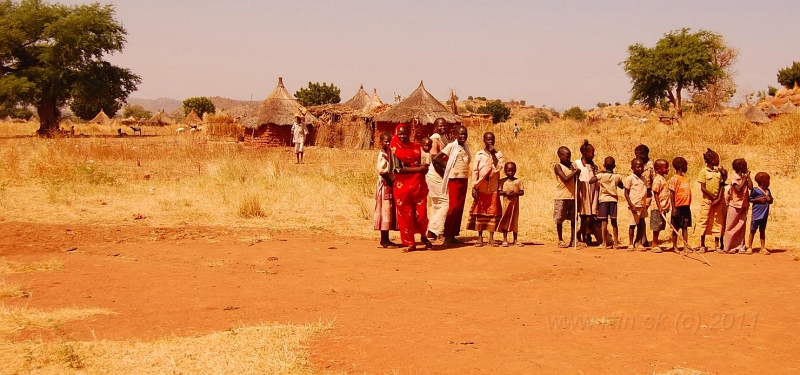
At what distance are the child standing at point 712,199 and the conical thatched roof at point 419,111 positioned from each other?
565 inches

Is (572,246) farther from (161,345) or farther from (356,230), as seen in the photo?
(161,345)

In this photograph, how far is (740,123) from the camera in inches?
722

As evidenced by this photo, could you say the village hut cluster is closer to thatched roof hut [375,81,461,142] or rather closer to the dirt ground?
thatched roof hut [375,81,461,142]

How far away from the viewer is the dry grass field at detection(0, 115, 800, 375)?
14.2 ft

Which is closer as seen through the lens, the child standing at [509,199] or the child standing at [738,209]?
the child standing at [738,209]

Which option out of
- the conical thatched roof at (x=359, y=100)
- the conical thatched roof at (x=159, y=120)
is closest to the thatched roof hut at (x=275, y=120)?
the conical thatched roof at (x=359, y=100)

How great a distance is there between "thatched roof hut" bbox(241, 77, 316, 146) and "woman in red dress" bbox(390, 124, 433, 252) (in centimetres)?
1742

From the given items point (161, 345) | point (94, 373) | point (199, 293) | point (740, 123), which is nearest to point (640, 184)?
point (199, 293)

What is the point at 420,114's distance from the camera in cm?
2219

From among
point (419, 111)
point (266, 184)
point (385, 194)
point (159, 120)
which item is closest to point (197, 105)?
point (159, 120)

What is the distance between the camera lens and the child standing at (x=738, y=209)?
7.70 m

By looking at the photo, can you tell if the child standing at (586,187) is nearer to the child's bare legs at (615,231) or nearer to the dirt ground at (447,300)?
the child's bare legs at (615,231)

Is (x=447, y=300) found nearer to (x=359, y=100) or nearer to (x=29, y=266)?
(x=29, y=266)

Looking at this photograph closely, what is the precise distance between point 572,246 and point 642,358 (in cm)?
399
